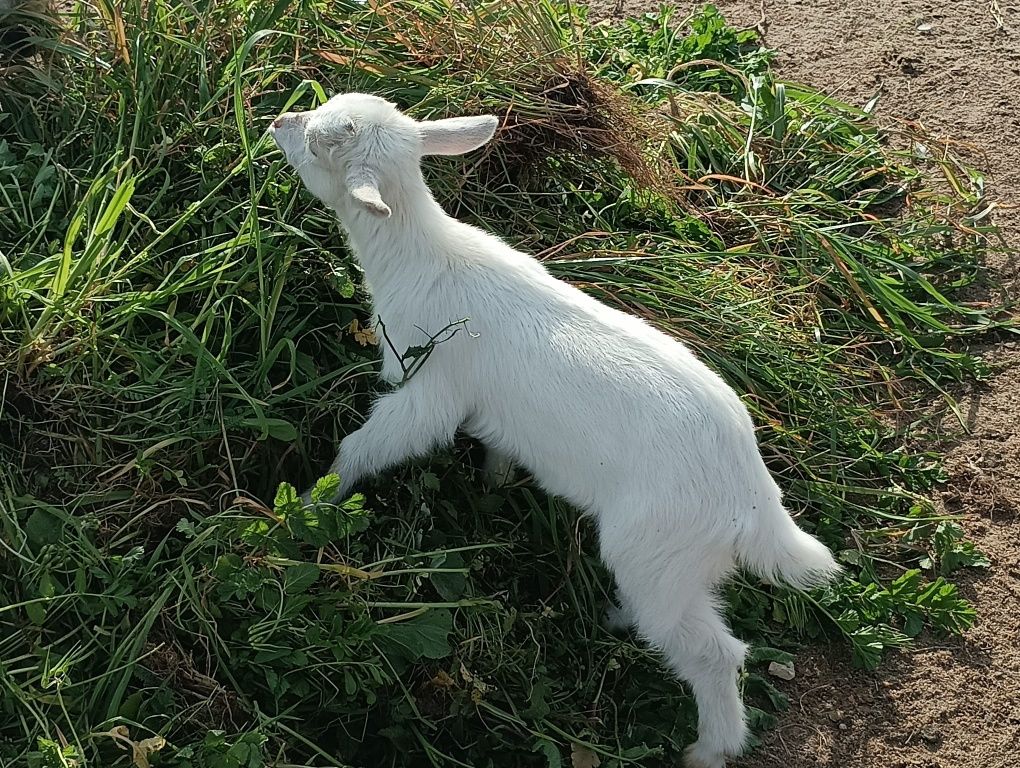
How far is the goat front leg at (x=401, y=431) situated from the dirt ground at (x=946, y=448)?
160cm

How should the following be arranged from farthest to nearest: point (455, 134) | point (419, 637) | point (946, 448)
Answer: point (946, 448)
point (455, 134)
point (419, 637)

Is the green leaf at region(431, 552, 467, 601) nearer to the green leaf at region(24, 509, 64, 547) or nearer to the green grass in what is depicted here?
the green grass

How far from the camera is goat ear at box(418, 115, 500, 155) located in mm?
4059

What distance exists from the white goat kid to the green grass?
28 cm

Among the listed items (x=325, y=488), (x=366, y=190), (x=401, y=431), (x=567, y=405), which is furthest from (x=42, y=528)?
(x=567, y=405)

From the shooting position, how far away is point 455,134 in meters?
4.09

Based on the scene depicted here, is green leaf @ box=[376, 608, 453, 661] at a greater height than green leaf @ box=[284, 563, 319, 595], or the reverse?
green leaf @ box=[284, 563, 319, 595]

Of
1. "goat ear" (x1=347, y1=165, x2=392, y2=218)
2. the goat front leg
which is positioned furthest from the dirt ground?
"goat ear" (x1=347, y1=165, x2=392, y2=218)

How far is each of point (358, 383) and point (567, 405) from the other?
975mm

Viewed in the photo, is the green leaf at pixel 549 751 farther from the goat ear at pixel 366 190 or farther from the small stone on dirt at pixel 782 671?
the goat ear at pixel 366 190

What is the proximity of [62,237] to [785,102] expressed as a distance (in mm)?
3847

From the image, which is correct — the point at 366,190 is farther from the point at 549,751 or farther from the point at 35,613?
the point at 549,751

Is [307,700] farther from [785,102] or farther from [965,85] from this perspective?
[965,85]

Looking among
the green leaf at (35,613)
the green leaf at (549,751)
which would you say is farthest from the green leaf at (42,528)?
the green leaf at (549,751)
